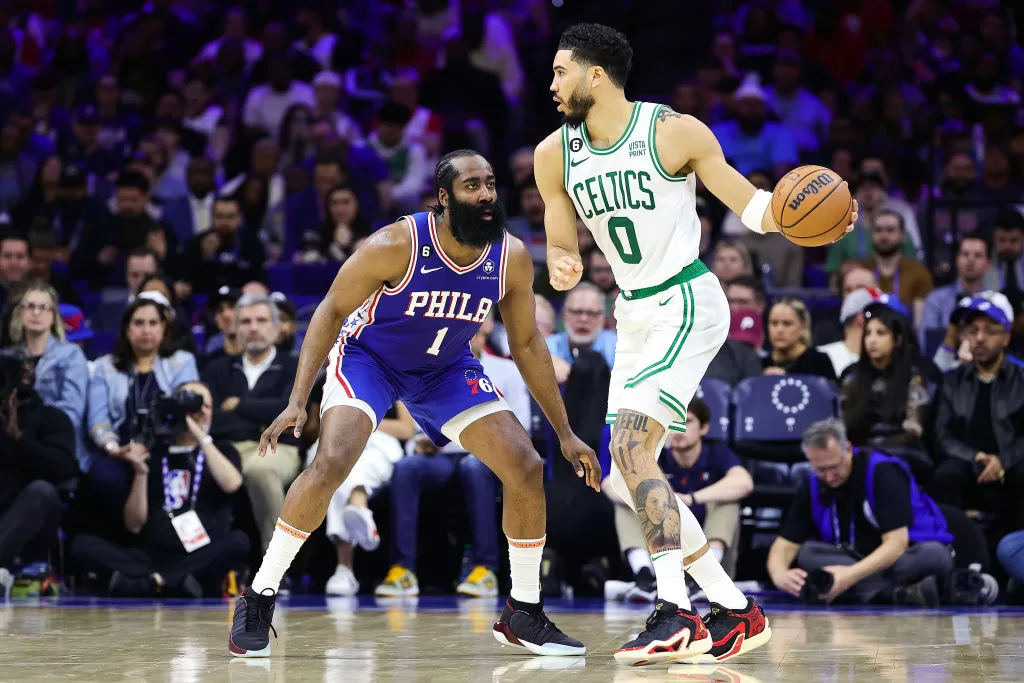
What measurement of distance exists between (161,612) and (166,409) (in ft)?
4.69

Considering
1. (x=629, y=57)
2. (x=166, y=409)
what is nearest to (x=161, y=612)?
(x=166, y=409)

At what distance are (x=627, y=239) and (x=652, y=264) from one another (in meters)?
0.13

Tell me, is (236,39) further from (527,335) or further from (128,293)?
(527,335)

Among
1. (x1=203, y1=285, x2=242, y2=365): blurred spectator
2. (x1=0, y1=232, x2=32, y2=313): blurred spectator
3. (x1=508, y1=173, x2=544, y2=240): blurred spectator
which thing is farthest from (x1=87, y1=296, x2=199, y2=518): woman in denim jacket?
(x1=508, y1=173, x2=544, y2=240): blurred spectator

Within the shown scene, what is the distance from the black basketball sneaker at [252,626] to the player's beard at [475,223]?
156cm

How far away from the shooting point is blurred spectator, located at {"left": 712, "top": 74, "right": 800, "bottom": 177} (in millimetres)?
12109

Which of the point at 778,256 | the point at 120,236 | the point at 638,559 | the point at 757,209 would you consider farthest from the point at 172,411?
the point at 778,256

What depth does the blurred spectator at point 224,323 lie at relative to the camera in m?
9.89

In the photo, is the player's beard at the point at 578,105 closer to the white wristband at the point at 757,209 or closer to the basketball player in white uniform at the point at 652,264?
the basketball player in white uniform at the point at 652,264

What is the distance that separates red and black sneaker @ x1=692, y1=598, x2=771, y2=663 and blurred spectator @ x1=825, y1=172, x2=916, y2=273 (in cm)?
616

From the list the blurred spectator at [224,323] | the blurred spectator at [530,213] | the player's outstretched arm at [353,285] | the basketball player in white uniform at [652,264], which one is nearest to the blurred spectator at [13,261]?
the blurred spectator at [224,323]

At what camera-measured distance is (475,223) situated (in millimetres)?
5645

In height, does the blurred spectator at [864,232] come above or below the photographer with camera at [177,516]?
above

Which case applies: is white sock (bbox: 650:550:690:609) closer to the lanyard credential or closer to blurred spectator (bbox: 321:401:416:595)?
blurred spectator (bbox: 321:401:416:595)
